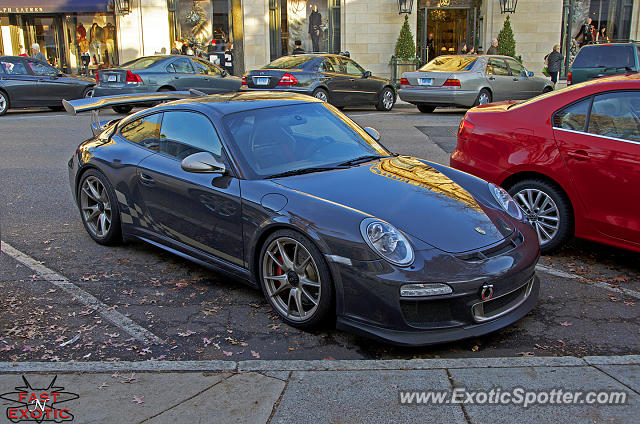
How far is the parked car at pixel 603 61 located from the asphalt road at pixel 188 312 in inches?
485

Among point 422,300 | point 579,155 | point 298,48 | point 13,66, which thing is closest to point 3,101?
point 13,66

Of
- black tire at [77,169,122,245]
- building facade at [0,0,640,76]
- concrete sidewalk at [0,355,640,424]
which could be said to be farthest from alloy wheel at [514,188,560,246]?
building facade at [0,0,640,76]

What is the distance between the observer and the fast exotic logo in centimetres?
308

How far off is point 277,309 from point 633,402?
2144 mm

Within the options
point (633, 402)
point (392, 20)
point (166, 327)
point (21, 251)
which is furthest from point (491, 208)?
point (392, 20)

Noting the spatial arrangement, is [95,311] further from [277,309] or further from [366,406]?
[366,406]

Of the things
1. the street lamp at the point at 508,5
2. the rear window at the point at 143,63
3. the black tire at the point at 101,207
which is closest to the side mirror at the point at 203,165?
the black tire at the point at 101,207

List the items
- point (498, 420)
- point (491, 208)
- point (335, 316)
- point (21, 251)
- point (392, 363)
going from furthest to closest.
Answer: point (21, 251), point (491, 208), point (335, 316), point (392, 363), point (498, 420)

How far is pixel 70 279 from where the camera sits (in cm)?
517

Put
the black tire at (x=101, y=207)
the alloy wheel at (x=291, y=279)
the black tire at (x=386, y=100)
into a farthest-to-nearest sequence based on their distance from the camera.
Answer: the black tire at (x=386, y=100), the black tire at (x=101, y=207), the alloy wheel at (x=291, y=279)

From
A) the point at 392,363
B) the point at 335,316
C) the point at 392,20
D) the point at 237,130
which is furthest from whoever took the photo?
the point at 392,20

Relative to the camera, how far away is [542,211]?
5.70m

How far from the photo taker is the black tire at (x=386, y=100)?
18062 millimetres

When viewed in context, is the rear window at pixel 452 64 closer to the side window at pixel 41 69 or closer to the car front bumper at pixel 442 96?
the car front bumper at pixel 442 96
